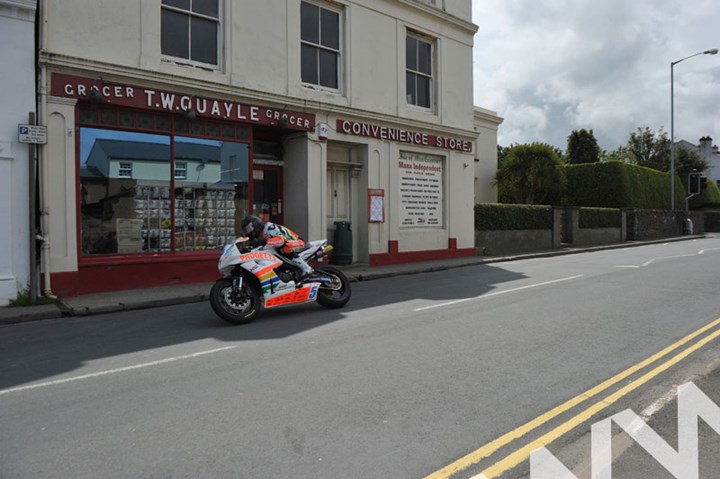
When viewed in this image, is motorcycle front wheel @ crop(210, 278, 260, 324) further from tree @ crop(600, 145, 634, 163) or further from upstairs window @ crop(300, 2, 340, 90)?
tree @ crop(600, 145, 634, 163)

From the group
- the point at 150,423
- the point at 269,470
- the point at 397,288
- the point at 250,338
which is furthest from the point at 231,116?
the point at 269,470

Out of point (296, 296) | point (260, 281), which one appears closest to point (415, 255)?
point (296, 296)

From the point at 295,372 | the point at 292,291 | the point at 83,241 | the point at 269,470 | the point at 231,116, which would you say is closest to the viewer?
the point at 269,470

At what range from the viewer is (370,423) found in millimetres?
4094

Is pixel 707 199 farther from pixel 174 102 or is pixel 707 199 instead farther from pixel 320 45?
pixel 174 102

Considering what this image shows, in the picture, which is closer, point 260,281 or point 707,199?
point 260,281

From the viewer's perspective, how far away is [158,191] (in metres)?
11.8

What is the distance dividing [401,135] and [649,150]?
148ft

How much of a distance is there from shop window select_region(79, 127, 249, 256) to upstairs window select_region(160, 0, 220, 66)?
1.93 m

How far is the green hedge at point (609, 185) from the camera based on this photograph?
33219 millimetres

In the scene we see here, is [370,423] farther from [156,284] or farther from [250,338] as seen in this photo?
[156,284]

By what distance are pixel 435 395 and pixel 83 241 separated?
877 cm

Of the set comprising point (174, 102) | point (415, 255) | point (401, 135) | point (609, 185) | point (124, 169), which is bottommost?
point (415, 255)

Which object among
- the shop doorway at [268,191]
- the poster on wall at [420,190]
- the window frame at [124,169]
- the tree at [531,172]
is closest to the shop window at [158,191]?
the window frame at [124,169]
